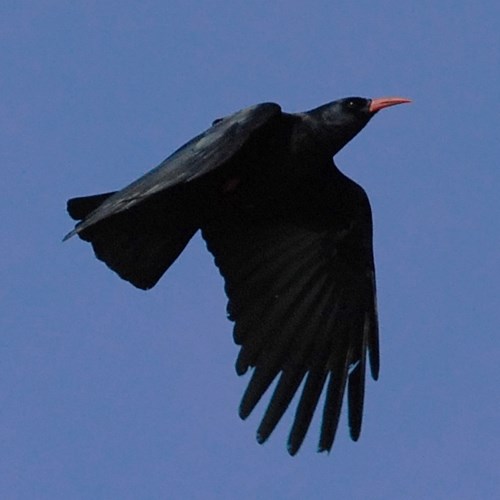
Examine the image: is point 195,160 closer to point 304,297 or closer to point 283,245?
point 283,245

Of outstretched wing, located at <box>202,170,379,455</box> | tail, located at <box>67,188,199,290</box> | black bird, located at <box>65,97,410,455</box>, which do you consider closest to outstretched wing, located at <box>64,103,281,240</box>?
black bird, located at <box>65,97,410,455</box>

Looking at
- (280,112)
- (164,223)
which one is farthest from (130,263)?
(280,112)

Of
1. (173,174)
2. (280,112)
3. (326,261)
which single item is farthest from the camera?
(326,261)

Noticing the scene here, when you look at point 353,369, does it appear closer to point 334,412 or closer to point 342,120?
point 334,412

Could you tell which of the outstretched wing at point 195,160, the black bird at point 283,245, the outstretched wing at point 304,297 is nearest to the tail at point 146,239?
the black bird at point 283,245

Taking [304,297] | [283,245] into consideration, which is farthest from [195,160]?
[304,297]

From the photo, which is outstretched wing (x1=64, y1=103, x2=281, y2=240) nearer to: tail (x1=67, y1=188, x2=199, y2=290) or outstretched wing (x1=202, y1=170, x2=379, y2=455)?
tail (x1=67, y1=188, x2=199, y2=290)

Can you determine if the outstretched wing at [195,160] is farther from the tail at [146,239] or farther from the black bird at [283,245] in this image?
the tail at [146,239]
